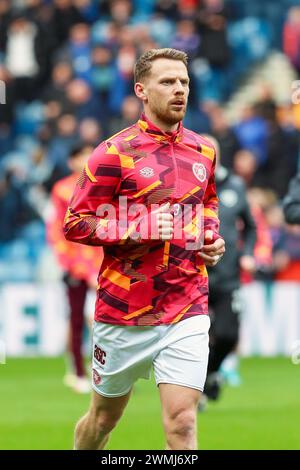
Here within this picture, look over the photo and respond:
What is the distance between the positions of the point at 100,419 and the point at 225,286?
4192 mm

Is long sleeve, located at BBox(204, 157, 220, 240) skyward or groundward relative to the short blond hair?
groundward

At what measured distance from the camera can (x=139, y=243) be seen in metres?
7.35

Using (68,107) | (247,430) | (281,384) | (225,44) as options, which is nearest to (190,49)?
(225,44)

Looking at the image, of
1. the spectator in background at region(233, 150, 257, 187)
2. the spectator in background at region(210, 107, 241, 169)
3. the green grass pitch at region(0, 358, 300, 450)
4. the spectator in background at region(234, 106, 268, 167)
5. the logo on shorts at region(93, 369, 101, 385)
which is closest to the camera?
the logo on shorts at region(93, 369, 101, 385)

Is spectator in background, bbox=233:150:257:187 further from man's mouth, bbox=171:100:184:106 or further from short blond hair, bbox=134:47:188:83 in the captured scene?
man's mouth, bbox=171:100:184:106

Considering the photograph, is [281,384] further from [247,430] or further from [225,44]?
[225,44]

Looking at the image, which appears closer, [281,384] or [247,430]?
[247,430]

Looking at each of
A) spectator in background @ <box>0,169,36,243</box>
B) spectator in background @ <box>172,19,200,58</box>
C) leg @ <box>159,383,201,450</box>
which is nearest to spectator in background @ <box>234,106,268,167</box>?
spectator in background @ <box>172,19,200,58</box>

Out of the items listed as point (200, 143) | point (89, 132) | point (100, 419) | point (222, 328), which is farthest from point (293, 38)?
point (100, 419)

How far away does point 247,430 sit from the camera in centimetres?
1048

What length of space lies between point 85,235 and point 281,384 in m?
7.43

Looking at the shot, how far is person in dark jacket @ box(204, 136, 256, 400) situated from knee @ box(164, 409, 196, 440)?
4408mm

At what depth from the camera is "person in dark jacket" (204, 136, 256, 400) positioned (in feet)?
38.0

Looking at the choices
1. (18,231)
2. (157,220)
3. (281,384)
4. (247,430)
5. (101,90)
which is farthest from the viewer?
(101,90)
